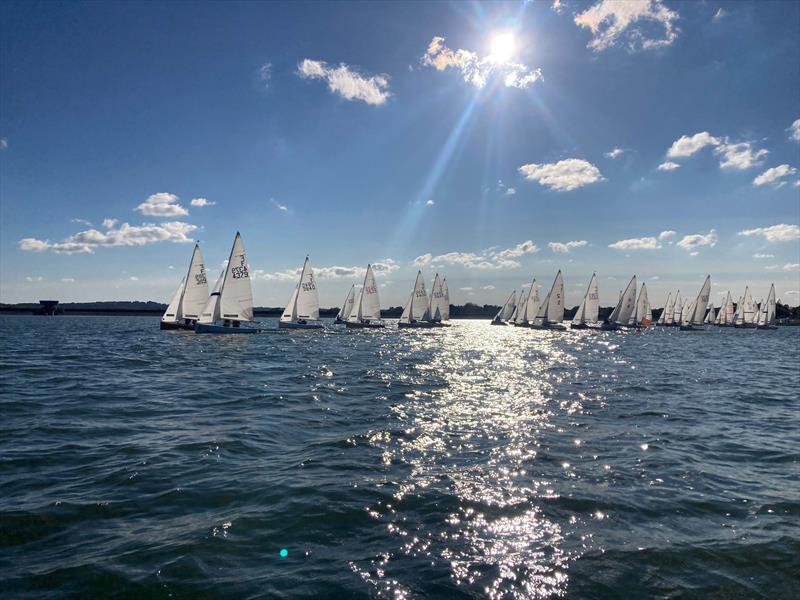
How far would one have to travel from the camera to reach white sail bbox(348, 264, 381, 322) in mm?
79188

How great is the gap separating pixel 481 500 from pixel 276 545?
3.19 meters

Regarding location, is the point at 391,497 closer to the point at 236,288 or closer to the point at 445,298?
the point at 236,288

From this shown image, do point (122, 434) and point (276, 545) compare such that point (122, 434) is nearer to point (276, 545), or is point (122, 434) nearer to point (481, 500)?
point (276, 545)

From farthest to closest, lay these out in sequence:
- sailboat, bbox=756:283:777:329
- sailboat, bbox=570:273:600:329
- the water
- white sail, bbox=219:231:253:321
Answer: sailboat, bbox=756:283:777:329 → sailboat, bbox=570:273:600:329 → white sail, bbox=219:231:253:321 → the water

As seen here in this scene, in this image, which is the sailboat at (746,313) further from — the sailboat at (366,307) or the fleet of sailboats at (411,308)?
the sailboat at (366,307)

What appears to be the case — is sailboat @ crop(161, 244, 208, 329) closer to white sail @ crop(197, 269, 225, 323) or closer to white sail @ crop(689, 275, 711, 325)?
white sail @ crop(197, 269, 225, 323)

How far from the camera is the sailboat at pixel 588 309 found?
3797 inches

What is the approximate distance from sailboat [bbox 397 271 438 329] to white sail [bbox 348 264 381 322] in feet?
38.4

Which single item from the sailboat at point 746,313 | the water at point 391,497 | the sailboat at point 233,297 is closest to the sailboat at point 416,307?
the sailboat at point 233,297

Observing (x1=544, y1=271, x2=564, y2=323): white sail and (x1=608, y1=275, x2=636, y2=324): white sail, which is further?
(x1=608, y1=275, x2=636, y2=324): white sail

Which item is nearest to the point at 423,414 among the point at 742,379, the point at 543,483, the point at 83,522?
the point at 543,483

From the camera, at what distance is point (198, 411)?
44.4 ft

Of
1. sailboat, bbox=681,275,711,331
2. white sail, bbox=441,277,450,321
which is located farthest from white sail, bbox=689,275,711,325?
white sail, bbox=441,277,450,321

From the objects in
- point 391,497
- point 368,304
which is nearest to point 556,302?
point 368,304
